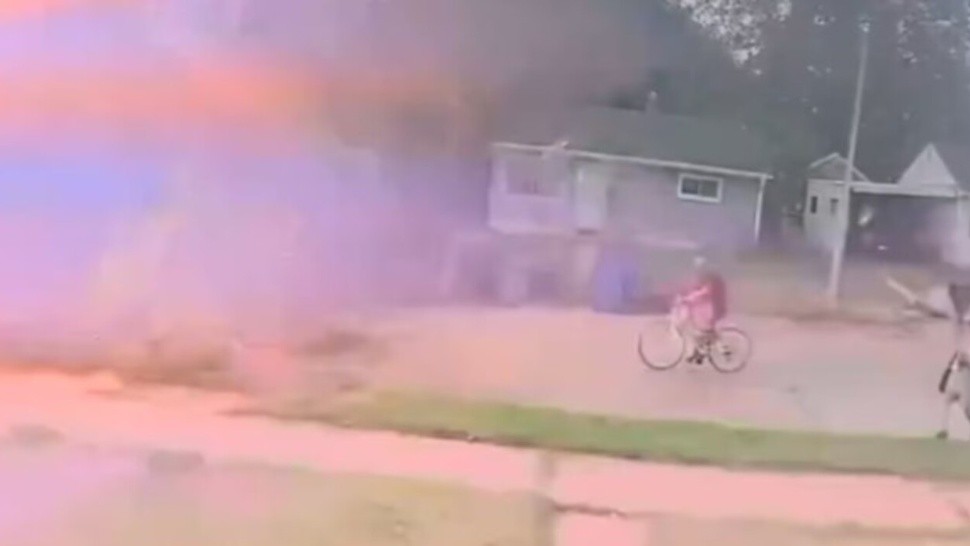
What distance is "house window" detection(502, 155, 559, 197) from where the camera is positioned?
3.11 ft

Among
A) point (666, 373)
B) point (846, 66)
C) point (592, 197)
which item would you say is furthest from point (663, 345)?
point (846, 66)

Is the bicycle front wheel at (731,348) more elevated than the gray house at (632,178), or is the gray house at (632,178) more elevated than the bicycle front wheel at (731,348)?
the gray house at (632,178)

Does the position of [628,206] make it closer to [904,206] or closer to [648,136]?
[648,136]

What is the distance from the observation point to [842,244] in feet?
3.11

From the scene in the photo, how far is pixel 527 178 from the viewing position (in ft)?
3.15

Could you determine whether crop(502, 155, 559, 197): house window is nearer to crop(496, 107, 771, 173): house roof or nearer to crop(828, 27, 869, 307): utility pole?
crop(496, 107, 771, 173): house roof

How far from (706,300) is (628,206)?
0.31 feet

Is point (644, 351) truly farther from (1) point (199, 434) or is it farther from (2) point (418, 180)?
(1) point (199, 434)

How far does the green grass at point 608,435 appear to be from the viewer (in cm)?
95

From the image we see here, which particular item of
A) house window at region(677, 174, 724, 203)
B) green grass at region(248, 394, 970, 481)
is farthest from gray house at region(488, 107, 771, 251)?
green grass at region(248, 394, 970, 481)

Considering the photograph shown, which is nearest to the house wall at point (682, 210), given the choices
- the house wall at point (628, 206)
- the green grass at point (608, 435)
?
the house wall at point (628, 206)

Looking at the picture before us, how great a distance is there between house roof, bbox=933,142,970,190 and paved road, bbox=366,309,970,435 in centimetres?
12

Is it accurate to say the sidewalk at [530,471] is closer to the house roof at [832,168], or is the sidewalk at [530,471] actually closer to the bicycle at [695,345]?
the bicycle at [695,345]

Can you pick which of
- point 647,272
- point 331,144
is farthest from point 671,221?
point 331,144
